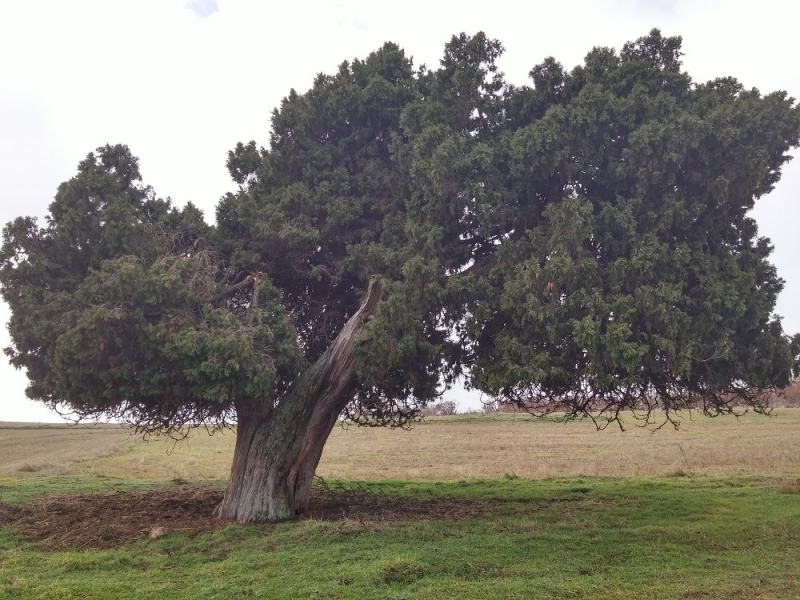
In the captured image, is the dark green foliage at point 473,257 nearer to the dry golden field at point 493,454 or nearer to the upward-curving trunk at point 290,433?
the upward-curving trunk at point 290,433

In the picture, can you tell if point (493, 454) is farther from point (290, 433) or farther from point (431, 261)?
point (431, 261)

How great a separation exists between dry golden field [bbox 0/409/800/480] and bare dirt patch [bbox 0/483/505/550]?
1.99 meters

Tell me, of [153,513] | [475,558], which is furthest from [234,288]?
[475,558]

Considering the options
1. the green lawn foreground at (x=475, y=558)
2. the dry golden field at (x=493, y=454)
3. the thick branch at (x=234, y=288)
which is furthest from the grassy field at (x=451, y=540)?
the thick branch at (x=234, y=288)

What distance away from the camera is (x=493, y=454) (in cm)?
3519

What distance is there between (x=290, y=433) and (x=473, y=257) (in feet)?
18.6

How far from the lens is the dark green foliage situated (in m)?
11.3

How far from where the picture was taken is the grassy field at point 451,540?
348 inches

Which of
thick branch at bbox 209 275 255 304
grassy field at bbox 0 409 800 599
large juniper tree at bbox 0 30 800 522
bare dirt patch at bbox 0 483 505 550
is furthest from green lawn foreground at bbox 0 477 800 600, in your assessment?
thick branch at bbox 209 275 255 304

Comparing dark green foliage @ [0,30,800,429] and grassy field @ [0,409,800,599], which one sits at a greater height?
dark green foliage @ [0,30,800,429]

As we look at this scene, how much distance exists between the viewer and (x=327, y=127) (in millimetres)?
15602

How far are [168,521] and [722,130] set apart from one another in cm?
1392

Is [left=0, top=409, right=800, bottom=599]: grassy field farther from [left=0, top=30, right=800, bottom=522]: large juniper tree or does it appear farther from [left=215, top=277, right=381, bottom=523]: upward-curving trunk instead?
[left=0, top=30, right=800, bottom=522]: large juniper tree

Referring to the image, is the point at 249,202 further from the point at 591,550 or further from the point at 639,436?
the point at 639,436
